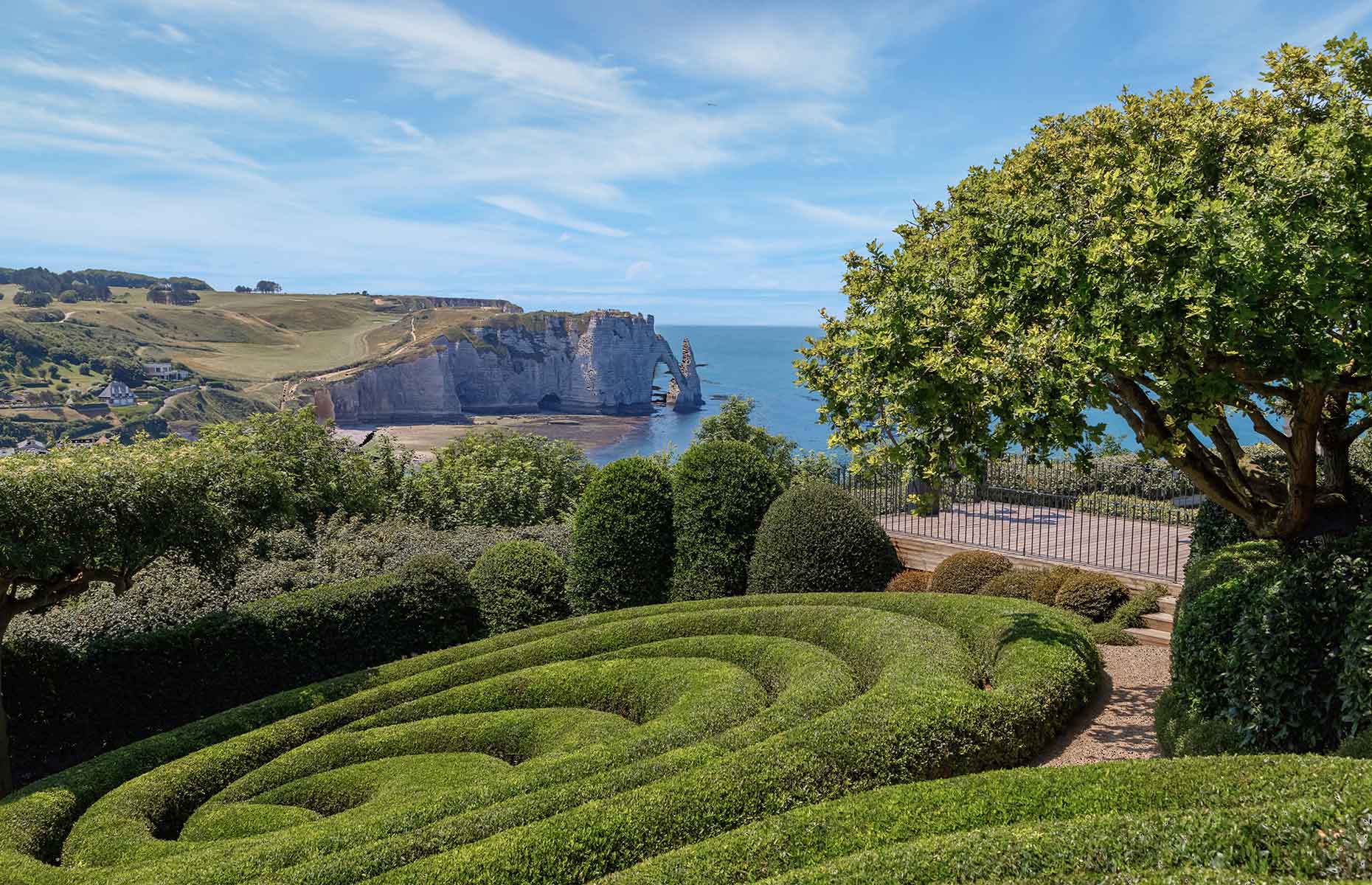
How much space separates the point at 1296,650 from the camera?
23.3ft

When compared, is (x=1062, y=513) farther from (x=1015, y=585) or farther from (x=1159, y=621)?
(x=1159, y=621)

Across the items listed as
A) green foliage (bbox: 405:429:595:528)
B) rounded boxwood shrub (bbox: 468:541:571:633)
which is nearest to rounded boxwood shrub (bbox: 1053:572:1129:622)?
rounded boxwood shrub (bbox: 468:541:571:633)

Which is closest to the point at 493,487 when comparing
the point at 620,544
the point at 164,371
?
the point at 620,544

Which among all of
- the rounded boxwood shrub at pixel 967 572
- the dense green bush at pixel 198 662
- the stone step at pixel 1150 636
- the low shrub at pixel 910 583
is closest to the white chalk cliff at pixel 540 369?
the dense green bush at pixel 198 662

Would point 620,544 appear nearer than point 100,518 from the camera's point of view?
No

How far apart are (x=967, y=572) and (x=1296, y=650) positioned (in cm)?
777

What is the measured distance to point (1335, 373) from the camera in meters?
7.14

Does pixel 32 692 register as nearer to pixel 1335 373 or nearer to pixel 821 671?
pixel 821 671

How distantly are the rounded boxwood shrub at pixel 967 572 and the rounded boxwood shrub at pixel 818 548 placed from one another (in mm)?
943

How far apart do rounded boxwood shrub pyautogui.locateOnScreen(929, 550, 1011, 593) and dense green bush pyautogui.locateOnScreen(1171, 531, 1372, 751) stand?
6591 mm

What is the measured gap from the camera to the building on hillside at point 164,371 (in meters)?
87.5

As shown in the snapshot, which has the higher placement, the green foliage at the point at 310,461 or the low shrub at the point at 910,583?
the green foliage at the point at 310,461

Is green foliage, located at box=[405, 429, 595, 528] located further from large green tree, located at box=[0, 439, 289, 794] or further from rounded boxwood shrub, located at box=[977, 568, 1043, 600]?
rounded boxwood shrub, located at box=[977, 568, 1043, 600]

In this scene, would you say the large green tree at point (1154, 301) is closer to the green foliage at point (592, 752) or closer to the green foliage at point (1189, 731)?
the green foliage at point (1189, 731)
